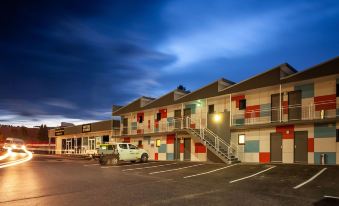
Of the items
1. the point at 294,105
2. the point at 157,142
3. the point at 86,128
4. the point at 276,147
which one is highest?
the point at 294,105

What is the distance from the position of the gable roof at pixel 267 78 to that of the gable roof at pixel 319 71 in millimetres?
778

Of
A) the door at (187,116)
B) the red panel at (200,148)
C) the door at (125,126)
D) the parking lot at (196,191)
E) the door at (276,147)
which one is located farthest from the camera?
the door at (125,126)

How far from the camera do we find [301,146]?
20266 mm

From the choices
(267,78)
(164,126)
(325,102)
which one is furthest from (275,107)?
(164,126)

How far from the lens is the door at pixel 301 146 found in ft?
65.8

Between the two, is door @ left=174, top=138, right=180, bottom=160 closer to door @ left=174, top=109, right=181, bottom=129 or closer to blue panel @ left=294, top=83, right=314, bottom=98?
door @ left=174, top=109, right=181, bottom=129

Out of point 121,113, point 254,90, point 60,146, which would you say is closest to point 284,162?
point 254,90

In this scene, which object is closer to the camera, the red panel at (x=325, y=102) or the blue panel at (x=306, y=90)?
the red panel at (x=325, y=102)

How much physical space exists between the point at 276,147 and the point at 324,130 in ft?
11.1

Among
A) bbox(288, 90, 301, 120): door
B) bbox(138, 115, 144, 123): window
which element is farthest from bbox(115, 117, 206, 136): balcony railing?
bbox(288, 90, 301, 120): door

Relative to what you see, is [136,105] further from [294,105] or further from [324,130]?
[324,130]

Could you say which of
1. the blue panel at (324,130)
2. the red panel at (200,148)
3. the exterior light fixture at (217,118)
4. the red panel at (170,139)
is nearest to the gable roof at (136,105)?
the red panel at (170,139)

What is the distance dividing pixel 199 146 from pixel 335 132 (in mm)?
10938

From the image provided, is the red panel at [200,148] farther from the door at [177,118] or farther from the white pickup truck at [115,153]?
the white pickup truck at [115,153]
